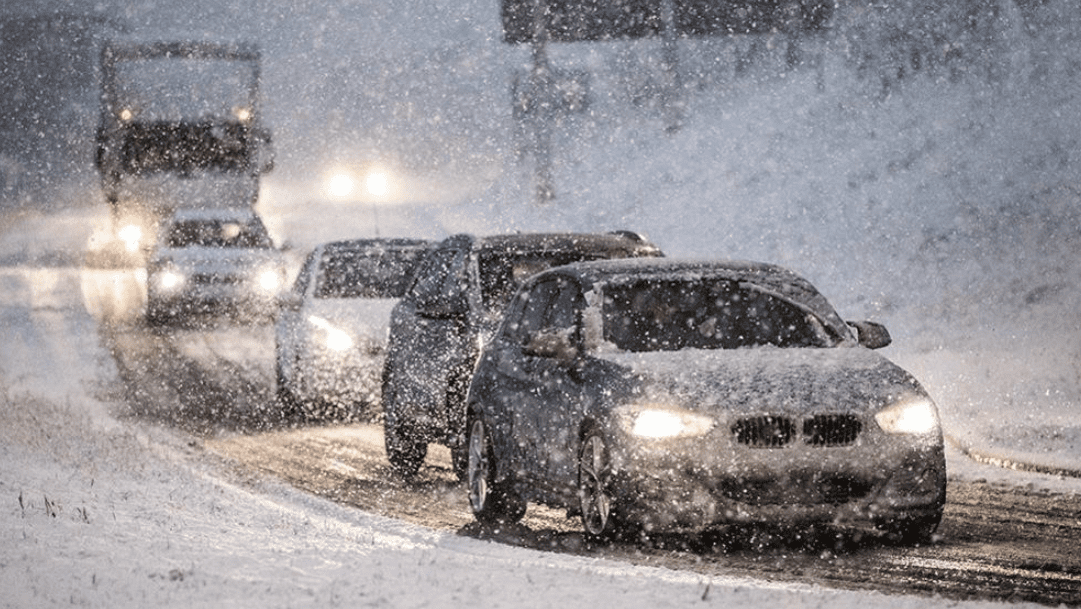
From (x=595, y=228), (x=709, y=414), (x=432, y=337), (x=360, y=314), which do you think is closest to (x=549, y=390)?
(x=709, y=414)

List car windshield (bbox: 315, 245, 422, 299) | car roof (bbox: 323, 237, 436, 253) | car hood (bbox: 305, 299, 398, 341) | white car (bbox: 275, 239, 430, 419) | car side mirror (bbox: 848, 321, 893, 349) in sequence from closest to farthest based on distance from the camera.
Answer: car side mirror (bbox: 848, 321, 893, 349) < car hood (bbox: 305, 299, 398, 341) < white car (bbox: 275, 239, 430, 419) < car windshield (bbox: 315, 245, 422, 299) < car roof (bbox: 323, 237, 436, 253)

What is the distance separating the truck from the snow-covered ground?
1131mm

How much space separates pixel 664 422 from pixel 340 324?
24.2 feet

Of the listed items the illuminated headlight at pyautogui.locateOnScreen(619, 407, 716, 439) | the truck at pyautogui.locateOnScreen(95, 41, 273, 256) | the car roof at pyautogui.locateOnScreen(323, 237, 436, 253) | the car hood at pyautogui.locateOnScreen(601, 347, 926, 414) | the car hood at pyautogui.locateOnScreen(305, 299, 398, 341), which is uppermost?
the truck at pyautogui.locateOnScreen(95, 41, 273, 256)

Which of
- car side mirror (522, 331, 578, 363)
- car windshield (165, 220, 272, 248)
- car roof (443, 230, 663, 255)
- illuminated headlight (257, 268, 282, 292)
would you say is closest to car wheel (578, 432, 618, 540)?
car side mirror (522, 331, 578, 363)

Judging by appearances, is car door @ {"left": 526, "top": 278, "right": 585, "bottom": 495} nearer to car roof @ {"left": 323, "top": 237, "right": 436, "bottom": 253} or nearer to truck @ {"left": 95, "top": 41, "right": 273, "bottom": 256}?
car roof @ {"left": 323, "top": 237, "right": 436, "bottom": 253}

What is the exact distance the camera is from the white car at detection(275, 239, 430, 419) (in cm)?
1598

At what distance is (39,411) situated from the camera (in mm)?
17578

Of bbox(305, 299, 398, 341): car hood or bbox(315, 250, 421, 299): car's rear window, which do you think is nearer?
bbox(305, 299, 398, 341): car hood

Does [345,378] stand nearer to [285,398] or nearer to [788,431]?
[285,398]

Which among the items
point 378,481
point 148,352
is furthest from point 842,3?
point 378,481

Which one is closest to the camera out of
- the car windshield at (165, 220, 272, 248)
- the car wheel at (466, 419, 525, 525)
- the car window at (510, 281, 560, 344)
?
the car wheel at (466, 419, 525, 525)

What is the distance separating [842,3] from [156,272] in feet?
68.3

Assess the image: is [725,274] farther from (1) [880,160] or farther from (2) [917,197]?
(1) [880,160]
